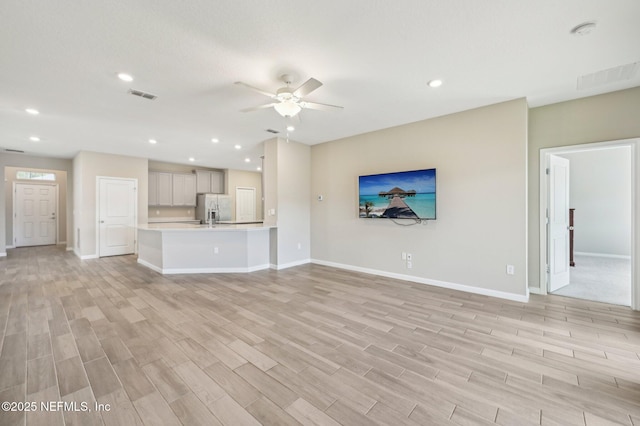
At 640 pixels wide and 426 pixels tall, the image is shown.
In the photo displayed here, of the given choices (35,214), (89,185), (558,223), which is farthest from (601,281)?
(35,214)

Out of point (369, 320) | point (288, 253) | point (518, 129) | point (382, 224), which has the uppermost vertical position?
point (518, 129)

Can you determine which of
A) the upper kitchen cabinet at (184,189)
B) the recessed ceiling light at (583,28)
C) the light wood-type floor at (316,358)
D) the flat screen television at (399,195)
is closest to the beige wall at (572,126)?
the light wood-type floor at (316,358)

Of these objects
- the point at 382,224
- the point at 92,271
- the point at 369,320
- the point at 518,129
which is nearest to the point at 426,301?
the point at 369,320

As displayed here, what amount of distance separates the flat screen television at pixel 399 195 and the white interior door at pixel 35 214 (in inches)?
410

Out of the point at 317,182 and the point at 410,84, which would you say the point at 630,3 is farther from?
the point at 317,182

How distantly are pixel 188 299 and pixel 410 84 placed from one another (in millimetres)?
3952

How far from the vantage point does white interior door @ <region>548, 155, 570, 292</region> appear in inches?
150

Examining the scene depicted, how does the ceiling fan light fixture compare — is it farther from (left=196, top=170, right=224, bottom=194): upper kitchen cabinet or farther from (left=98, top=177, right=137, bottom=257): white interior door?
(left=196, top=170, right=224, bottom=194): upper kitchen cabinet

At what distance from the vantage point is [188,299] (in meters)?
3.59

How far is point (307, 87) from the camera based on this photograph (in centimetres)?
253

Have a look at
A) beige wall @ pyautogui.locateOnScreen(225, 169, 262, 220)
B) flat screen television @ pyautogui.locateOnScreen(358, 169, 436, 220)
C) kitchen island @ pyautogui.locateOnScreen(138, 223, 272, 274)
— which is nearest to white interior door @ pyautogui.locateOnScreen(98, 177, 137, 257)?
kitchen island @ pyautogui.locateOnScreen(138, 223, 272, 274)

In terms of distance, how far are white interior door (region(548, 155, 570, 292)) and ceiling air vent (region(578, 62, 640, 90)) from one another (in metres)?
1.04

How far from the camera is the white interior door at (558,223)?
12.5 feet

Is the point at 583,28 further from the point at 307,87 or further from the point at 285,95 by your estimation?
the point at 285,95
